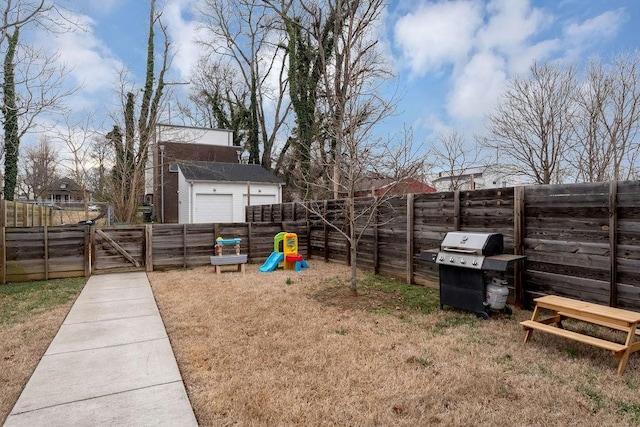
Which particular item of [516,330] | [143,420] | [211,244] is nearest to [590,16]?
[516,330]

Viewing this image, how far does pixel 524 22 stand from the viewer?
10234 millimetres

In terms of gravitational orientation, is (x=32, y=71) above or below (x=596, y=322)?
above

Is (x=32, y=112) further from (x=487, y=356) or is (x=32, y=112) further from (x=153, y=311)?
(x=487, y=356)

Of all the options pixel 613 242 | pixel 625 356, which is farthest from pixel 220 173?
pixel 625 356

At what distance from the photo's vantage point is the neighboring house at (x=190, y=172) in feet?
67.8

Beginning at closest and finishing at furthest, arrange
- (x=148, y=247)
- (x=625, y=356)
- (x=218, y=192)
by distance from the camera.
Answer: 1. (x=625, y=356)
2. (x=148, y=247)
3. (x=218, y=192)

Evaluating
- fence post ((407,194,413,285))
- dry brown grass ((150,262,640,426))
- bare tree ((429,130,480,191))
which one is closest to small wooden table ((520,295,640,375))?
dry brown grass ((150,262,640,426))

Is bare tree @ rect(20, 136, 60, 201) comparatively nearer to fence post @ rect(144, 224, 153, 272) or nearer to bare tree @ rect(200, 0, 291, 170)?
bare tree @ rect(200, 0, 291, 170)

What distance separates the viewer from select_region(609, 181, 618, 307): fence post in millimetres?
4312

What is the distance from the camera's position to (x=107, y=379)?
3.18 metres

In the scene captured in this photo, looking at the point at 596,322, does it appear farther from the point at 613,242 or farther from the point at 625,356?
the point at 613,242

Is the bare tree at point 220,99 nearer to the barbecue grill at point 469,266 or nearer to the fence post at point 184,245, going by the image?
the fence post at point 184,245

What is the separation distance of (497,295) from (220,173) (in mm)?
19736

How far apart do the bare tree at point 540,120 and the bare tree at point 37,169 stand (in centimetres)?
3247
